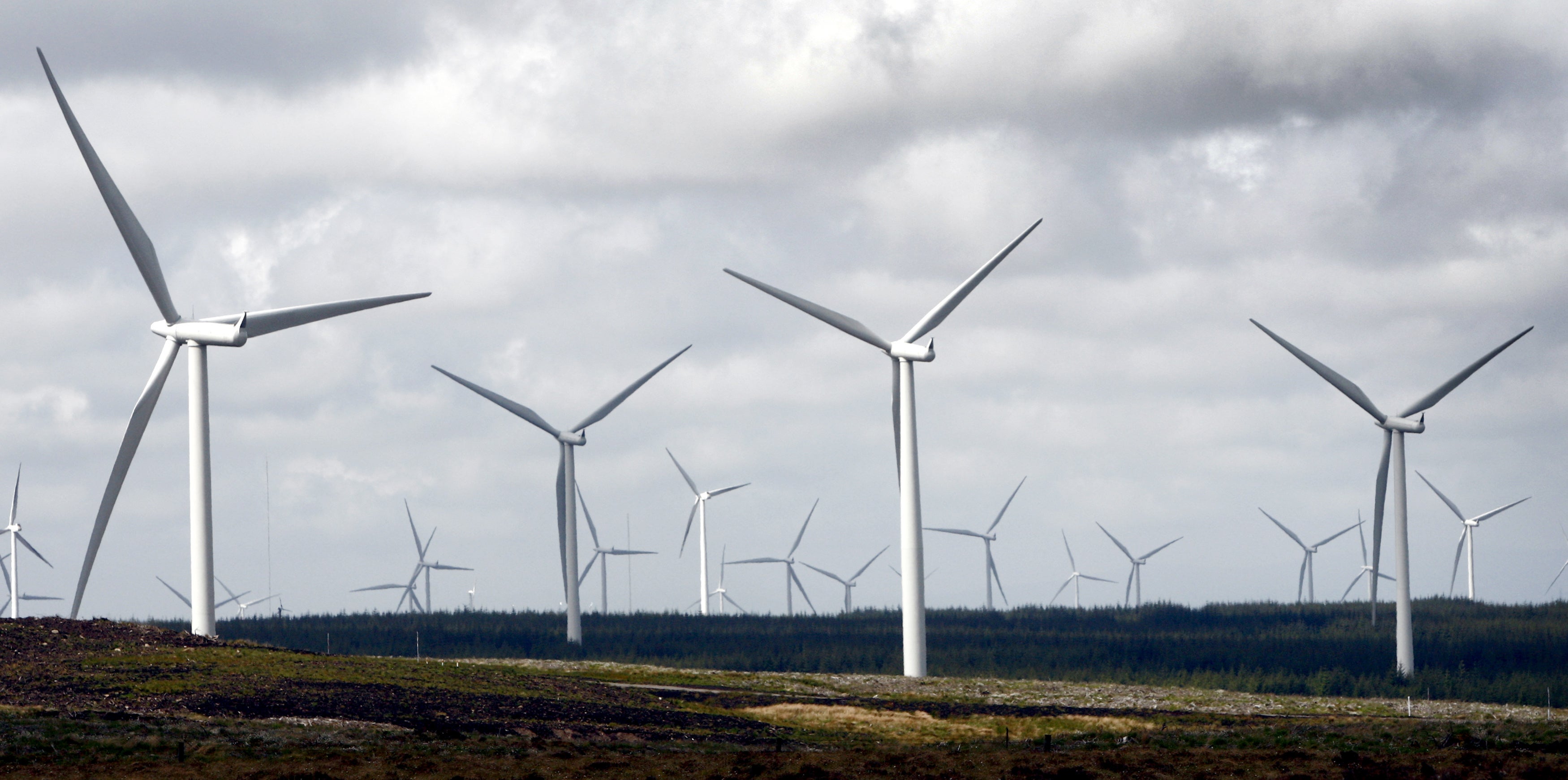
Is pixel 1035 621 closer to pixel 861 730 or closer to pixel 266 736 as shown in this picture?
pixel 861 730

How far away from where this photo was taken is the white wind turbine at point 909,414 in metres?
83.8

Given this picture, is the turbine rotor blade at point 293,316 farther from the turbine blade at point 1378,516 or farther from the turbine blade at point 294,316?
the turbine blade at point 1378,516

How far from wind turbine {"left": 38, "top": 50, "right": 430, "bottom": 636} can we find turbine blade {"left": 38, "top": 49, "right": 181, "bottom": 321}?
4 cm

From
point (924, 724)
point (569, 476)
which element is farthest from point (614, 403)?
point (924, 724)

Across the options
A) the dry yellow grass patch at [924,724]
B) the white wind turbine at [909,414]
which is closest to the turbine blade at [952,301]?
the white wind turbine at [909,414]

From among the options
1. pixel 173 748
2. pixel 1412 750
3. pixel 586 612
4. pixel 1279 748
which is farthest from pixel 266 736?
pixel 586 612

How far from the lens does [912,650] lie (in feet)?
283

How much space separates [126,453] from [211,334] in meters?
6.04

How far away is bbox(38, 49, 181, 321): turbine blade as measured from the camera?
6378 cm

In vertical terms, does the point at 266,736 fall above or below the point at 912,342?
below

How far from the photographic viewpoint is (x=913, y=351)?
8594 centimetres

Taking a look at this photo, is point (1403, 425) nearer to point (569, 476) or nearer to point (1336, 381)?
point (1336, 381)

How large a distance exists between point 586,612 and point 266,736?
456 feet

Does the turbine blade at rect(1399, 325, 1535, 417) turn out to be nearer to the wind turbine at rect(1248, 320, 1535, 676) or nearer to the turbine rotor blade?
the wind turbine at rect(1248, 320, 1535, 676)
